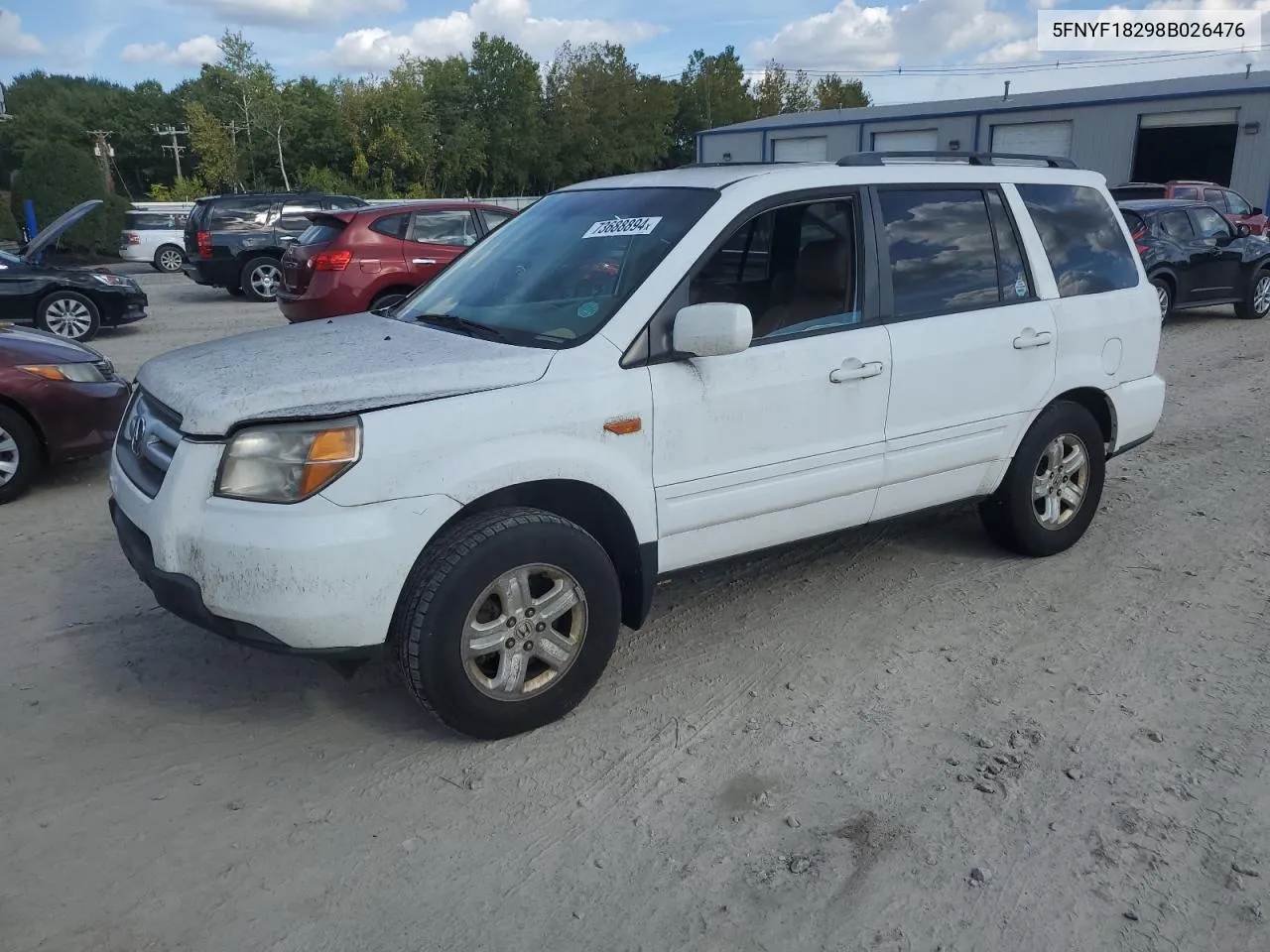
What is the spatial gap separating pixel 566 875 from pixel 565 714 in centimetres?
85

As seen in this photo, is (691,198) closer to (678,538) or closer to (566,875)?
(678,538)

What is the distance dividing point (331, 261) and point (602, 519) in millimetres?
7873

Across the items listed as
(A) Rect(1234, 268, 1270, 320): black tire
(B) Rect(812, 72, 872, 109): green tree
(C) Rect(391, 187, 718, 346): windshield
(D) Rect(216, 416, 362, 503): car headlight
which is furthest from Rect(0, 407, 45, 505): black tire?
(B) Rect(812, 72, 872, 109): green tree

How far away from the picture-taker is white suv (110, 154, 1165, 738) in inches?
125

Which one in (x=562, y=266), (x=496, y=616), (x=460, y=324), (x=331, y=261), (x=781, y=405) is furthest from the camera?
(x=331, y=261)

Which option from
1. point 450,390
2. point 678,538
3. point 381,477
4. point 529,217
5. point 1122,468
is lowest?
point 1122,468

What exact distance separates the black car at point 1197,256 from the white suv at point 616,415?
29.8ft

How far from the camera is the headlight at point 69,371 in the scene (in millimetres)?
6270

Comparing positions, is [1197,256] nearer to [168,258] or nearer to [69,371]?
[69,371]

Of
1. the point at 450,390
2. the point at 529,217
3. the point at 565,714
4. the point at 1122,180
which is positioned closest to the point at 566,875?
the point at 565,714

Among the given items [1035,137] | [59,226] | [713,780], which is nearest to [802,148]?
[1035,137]

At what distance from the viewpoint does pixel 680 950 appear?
8.62 feet

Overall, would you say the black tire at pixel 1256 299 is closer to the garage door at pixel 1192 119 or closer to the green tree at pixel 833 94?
the garage door at pixel 1192 119

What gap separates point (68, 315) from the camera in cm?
1220
